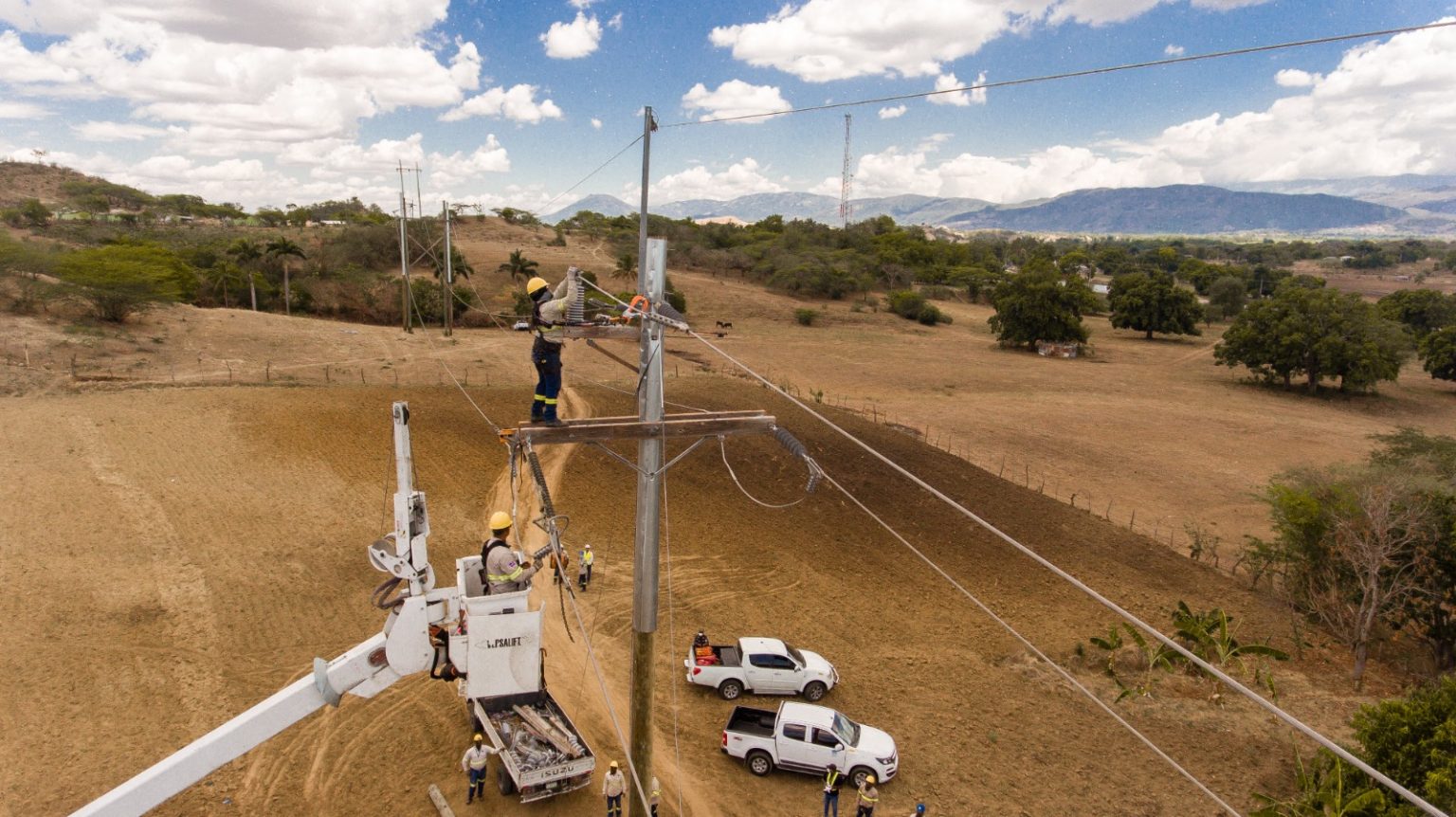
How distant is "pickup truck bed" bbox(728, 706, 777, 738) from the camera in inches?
477

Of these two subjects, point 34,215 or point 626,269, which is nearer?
point 34,215

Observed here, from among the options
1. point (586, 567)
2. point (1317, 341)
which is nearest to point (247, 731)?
point (586, 567)

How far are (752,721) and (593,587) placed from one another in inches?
234

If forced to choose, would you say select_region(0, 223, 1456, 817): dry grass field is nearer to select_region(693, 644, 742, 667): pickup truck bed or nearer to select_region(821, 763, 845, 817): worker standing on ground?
select_region(693, 644, 742, 667): pickup truck bed

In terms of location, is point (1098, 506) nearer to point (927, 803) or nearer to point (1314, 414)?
point (927, 803)

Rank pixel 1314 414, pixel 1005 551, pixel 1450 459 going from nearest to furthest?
pixel 1005 551
pixel 1450 459
pixel 1314 414

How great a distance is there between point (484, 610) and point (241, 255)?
2078 inches

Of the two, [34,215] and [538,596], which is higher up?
[34,215]

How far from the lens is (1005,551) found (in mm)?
20172

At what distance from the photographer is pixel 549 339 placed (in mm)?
7938

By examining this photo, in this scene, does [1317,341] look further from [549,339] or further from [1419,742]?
[549,339]

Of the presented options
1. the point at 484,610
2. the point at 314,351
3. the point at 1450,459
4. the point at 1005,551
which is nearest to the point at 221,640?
the point at 484,610

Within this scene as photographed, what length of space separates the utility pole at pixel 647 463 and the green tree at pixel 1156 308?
65.5 metres

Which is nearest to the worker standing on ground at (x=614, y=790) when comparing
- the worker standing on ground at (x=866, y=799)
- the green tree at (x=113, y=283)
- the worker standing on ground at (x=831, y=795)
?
the worker standing on ground at (x=831, y=795)
